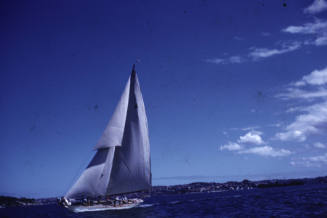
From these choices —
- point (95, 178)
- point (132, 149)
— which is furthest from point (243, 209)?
point (95, 178)

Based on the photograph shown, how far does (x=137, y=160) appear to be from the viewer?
41.5 meters

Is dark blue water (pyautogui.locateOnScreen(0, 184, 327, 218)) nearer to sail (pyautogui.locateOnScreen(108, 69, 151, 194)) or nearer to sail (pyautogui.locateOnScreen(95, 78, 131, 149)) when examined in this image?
sail (pyautogui.locateOnScreen(108, 69, 151, 194))

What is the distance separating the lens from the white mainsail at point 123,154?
40.9 metres

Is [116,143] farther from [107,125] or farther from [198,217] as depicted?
[198,217]

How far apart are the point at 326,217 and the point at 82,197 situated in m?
28.1

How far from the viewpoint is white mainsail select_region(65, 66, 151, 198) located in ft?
134

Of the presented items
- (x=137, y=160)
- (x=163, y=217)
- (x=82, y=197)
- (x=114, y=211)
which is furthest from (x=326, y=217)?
(x=82, y=197)

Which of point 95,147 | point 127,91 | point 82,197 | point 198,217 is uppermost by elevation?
point 127,91

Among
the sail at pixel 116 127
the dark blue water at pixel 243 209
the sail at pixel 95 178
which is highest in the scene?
the sail at pixel 116 127

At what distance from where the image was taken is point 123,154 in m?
41.2

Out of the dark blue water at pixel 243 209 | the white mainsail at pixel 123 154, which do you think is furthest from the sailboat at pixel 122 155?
the dark blue water at pixel 243 209

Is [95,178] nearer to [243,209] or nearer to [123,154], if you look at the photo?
[123,154]

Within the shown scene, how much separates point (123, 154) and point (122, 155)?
0.60ft

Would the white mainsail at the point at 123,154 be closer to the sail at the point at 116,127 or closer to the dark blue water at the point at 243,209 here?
the sail at the point at 116,127
